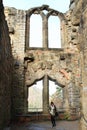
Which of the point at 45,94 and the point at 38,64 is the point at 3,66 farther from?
the point at 45,94

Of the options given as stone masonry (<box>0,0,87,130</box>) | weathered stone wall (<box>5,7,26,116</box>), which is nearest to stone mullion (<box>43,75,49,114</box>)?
stone masonry (<box>0,0,87,130</box>)

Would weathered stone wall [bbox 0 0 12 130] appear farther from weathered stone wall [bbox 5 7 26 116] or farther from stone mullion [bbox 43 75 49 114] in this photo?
stone mullion [bbox 43 75 49 114]

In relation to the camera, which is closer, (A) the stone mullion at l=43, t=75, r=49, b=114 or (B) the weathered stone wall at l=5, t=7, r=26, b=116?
(B) the weathered stone wall at l=5, t=7, r=26, b=116

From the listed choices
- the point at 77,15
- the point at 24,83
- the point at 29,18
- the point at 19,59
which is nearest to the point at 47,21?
the point at 29,18

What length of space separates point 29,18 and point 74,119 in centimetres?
611

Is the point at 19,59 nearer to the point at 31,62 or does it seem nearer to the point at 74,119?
the point at 31,62

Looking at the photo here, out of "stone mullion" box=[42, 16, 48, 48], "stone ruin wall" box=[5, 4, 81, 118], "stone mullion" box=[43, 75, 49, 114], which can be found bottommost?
"stone mullion" box=[43, 75, 49, 114]

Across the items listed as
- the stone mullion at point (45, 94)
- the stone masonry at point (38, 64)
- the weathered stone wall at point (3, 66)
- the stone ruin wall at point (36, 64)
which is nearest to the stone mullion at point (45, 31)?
the stone masonry at point (38, 64)

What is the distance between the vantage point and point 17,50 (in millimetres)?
12852

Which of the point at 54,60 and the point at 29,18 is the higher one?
the point at 29,18

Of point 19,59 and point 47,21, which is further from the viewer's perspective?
point 47,21

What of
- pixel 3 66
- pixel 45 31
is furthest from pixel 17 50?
pixel 3 66

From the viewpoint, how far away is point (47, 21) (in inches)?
542

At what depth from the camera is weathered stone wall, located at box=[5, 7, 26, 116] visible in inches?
479
